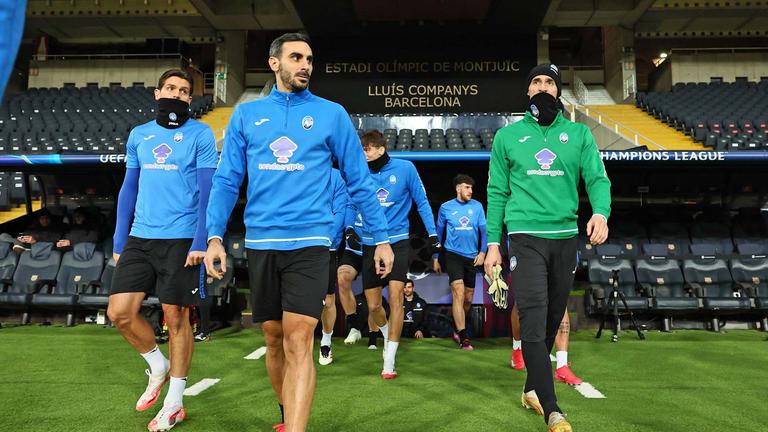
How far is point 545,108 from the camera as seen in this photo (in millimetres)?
3146

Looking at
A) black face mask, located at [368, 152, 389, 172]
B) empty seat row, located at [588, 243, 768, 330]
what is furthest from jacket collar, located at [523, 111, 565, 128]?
empty seat row, located at [588, 243, 768, 330]

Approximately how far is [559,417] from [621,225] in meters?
7.90

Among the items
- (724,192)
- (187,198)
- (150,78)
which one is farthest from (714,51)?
(187,198)

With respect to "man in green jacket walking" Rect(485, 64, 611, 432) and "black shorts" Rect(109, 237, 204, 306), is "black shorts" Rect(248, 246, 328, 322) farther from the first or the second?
"man in green jacket walking" Rect(485, 64, 611, 432)

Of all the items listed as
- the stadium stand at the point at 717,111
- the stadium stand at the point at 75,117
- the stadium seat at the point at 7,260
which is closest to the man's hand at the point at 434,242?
the stadium seat at the point at 7,260

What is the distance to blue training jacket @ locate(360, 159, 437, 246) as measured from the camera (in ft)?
16.1

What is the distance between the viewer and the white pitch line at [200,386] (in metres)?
3.92

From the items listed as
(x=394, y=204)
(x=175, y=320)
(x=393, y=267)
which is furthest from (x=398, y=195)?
(x=175, y=320)

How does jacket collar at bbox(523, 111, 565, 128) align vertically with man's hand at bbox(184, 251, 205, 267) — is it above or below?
Result: above

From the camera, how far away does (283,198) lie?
7.88 feet

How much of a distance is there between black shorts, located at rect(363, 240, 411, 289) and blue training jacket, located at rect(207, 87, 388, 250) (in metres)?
2.30

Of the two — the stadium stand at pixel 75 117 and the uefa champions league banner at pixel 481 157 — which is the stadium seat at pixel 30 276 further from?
the stadium stand at pixel 75 117

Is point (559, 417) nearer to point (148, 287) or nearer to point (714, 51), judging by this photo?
point (148, 287)

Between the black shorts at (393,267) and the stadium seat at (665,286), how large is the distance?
4.47m
